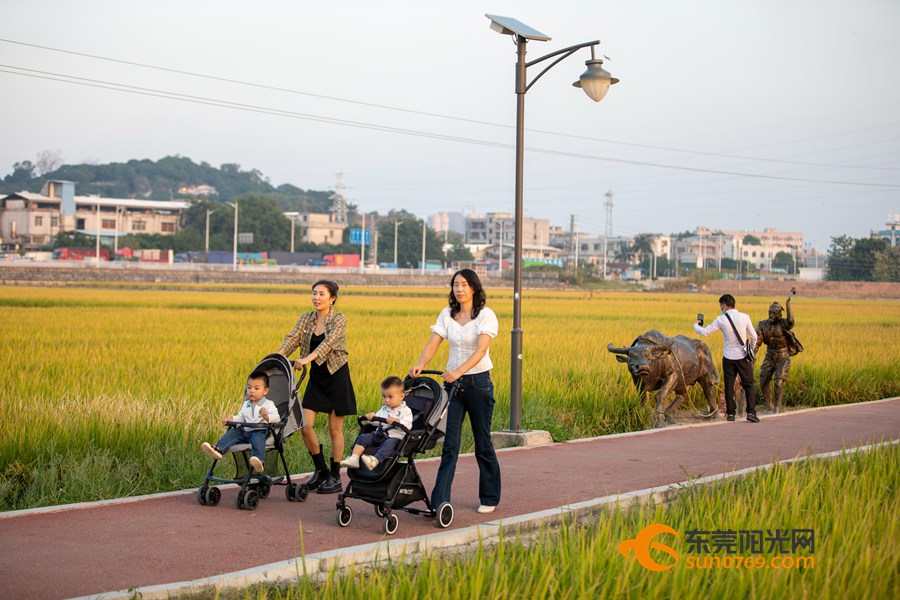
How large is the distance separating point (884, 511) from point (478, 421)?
304cm

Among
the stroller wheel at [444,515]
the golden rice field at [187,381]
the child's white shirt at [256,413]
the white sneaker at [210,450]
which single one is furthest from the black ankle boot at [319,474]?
the stroller wheel at [444,515]

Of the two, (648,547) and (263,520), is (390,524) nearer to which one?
(263,520)

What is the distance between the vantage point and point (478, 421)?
8164 millimetres

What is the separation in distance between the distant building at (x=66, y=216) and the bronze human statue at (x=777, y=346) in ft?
425

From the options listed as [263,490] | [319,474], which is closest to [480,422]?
[319,474]

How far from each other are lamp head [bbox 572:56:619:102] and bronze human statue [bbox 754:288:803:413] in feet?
16.6

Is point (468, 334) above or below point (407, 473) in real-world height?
above

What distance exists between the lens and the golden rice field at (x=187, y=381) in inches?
393

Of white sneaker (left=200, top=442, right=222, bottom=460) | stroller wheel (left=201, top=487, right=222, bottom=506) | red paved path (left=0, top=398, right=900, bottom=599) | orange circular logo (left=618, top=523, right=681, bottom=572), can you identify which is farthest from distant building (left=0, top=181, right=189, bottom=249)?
orange circular logo (left=618, top=523, right=681, bottom=572)

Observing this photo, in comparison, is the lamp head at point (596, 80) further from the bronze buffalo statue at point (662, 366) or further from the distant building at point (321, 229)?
the distant building at point (321, 229)

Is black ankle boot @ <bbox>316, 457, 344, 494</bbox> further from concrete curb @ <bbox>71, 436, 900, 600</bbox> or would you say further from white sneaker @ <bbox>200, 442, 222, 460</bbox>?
concrete curb @ <bbox>71, 436, 900, 600</bbox>

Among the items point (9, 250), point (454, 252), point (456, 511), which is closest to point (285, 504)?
point (456, 511)

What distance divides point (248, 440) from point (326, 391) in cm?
97

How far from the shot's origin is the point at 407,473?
7.72 meters
